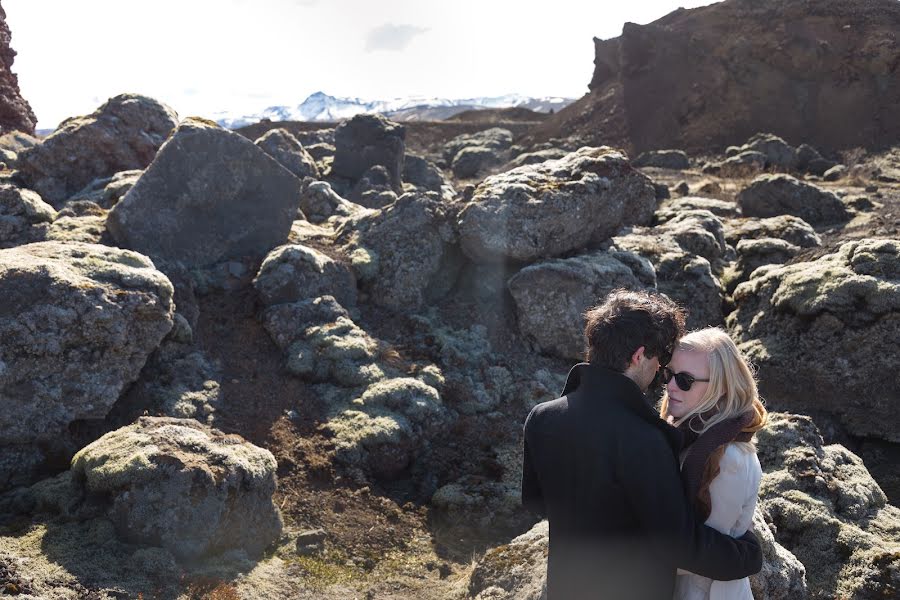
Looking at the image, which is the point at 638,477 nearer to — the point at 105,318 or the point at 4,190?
the point at 105,318

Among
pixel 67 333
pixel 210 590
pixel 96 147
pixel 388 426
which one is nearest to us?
pixel 210 590

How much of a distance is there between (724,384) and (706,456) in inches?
19.8

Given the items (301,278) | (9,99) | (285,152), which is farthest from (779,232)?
(9,99)

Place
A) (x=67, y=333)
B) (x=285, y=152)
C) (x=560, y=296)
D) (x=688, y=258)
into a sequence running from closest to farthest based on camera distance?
(x=67, y=333), (x=560, y=296), (x=688, y=258), (x=285, y=152)

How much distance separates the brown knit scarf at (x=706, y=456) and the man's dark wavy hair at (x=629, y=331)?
574 millimetres

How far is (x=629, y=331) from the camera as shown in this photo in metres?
4.29

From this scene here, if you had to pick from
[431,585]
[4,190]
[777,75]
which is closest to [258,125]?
[777,75]

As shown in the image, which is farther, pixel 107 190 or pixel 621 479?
pixel 107 190

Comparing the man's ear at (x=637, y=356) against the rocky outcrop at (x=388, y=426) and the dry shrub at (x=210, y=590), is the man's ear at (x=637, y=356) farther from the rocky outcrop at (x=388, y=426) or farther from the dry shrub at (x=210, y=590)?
the rocky outcrop at (x=388, y=426)

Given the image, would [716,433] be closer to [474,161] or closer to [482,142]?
[474,161]

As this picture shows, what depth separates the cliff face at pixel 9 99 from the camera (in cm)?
4269

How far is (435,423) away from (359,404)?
4.92 feet

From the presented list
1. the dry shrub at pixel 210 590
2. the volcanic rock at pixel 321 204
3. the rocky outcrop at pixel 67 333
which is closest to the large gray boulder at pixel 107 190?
the volcanic rock at pixel 321 204

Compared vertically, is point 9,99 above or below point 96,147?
above
